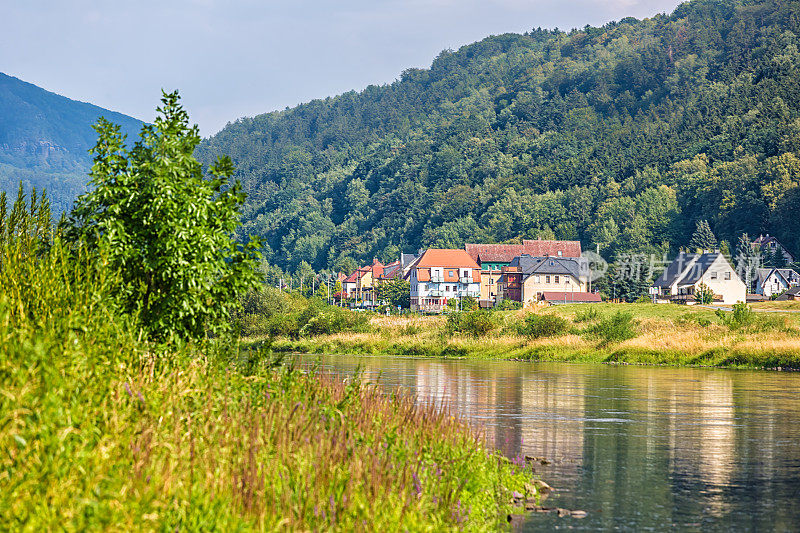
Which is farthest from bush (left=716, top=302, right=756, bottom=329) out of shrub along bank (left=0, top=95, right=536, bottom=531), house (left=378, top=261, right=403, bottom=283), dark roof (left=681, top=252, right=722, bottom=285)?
house (left=378, top=261, right=403, bottom=283)

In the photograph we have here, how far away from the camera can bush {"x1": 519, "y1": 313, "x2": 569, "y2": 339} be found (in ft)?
246

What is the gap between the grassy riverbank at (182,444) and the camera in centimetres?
1065

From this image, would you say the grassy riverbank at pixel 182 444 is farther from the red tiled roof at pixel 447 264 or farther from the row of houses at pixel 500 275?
the red tiled roof at pixel 447 264

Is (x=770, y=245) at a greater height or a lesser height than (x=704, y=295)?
greater

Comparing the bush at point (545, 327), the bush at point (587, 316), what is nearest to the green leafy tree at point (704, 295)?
the bush at point (587, 316)

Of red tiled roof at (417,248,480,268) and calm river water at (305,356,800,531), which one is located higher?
red tiled roof at (417,248,480,268)

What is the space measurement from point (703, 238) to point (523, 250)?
102ft

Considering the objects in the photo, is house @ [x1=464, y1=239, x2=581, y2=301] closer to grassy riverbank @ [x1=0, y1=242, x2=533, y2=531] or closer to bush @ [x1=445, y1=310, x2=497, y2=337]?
bush @ [x1=445, y1=310, x2=497, y2=337]

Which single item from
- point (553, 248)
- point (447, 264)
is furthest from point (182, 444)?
point (553, 248)

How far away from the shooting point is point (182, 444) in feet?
41.6

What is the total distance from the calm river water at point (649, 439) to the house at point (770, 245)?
95710 millimetres

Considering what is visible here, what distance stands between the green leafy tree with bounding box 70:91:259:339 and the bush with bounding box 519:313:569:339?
183 feet

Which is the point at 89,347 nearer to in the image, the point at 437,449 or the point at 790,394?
the point at 437,449

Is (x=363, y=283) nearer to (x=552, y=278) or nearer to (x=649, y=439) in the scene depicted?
(x=552, y=278)
